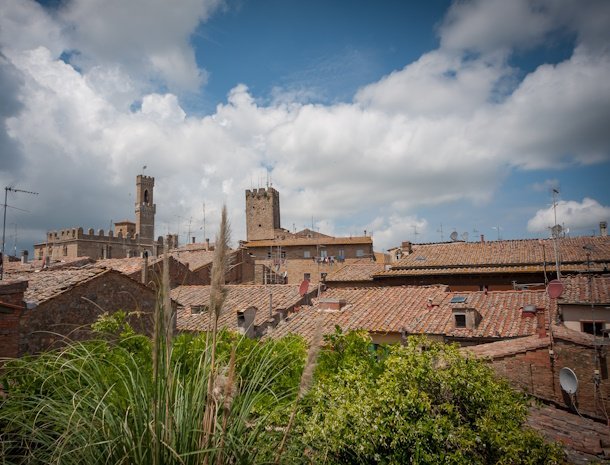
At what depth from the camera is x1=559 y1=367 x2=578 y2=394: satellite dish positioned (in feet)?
30.8

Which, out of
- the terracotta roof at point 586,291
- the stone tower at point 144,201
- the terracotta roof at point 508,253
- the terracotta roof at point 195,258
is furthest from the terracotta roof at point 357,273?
the stone tower at point 144,201

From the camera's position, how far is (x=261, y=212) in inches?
2512

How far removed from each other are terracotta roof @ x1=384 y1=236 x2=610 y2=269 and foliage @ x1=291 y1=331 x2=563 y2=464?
2554 centimetres

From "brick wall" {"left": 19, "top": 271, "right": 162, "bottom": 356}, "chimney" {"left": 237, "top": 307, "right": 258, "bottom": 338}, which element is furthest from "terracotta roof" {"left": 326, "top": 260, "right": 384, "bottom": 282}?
"brick wall" {"left": 19, "top": 271, "right": 162, "bottom": 356}

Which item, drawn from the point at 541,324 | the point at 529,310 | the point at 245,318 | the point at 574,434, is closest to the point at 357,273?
the point at 245,318

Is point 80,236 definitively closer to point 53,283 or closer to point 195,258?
point 195,258

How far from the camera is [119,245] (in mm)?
56344

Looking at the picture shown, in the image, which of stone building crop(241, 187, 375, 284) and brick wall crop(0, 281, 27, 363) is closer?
brick wall crop(0, 281, 27, 363)

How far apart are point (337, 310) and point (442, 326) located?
→ 13.8ft

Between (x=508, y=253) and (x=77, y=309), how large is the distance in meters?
26.6

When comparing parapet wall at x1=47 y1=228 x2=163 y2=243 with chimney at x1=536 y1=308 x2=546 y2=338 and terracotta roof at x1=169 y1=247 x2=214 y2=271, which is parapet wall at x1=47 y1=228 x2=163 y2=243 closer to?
terracotta roof at x1=169 y1=247 x2=214 y2=271

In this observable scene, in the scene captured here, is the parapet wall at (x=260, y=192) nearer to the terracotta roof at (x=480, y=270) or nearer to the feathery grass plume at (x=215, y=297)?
the terracotta roof at (x=480, y=270)

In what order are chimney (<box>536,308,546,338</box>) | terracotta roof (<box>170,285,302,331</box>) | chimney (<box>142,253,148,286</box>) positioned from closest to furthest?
chimney (<box>142,253,148,286</box>), chimney (<box>536,308,546,338</box>), terracotta roof (<box>170,285,302,331</box>)

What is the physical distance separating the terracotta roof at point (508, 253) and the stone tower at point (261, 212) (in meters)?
34.6
